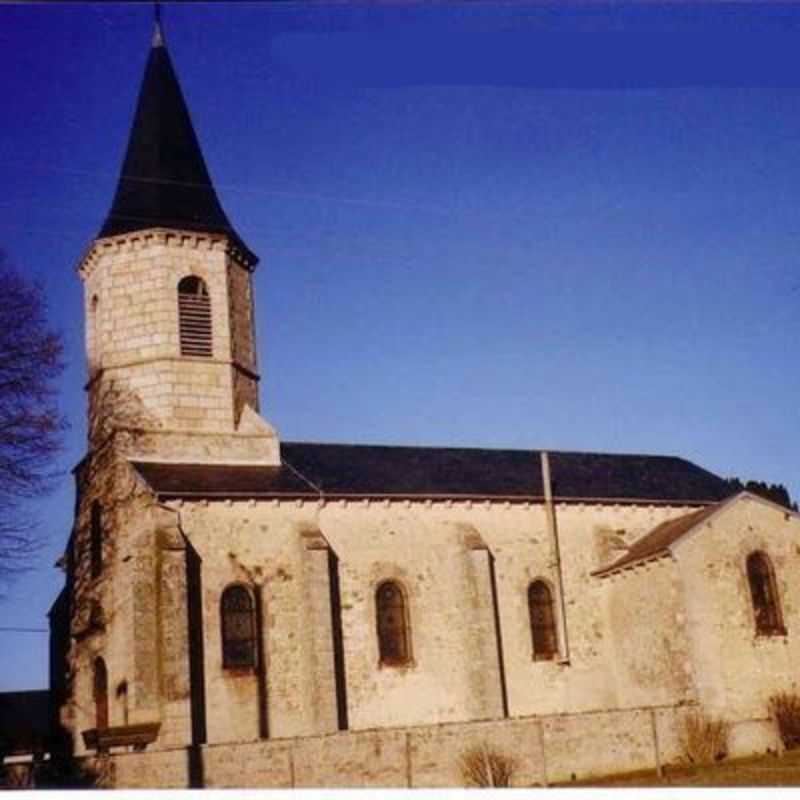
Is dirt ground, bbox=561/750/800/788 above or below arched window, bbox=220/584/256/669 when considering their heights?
below

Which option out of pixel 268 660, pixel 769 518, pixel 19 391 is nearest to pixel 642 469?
pixel 769 518

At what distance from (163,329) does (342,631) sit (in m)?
8.66

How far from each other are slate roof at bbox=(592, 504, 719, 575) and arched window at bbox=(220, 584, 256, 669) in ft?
29.9

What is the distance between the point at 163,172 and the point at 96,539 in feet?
31.8

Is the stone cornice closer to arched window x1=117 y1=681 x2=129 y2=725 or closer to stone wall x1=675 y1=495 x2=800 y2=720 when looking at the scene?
arched window x1=117 y1=681 x2=129 y2=725

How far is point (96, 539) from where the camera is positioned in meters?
22.8

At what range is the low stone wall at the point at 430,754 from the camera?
597 inches

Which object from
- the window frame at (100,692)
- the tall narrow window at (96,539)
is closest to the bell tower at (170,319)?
the tall narrow window at (96,539)

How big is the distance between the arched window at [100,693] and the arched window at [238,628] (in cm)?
300

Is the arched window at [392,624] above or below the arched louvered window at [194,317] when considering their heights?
below

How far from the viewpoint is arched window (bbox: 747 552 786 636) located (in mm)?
23156

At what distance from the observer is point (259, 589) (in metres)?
21.3

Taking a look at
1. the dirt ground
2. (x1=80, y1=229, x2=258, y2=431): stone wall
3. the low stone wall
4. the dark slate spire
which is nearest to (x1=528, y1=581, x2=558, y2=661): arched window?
the low stone wall

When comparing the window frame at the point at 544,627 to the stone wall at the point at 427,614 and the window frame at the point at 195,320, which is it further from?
the window frame at the point at 195,320
